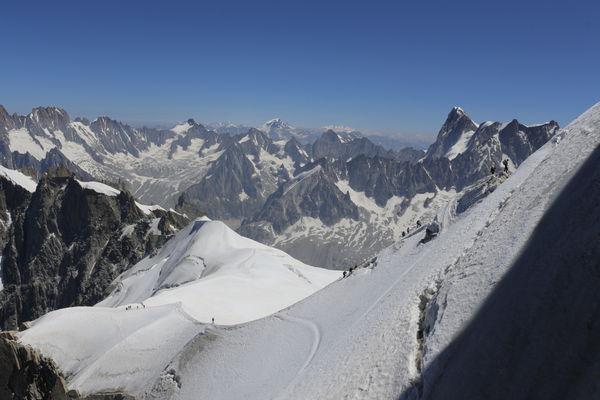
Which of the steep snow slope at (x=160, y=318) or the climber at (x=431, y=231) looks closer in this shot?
the climber at (x=431, y=231)

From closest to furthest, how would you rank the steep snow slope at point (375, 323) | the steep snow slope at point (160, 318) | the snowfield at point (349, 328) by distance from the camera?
the snowfield at point (349, 328), the steep snow slope at point (375, 323), the steep snow slope at point (160, 318)

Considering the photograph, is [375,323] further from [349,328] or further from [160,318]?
[160,318]

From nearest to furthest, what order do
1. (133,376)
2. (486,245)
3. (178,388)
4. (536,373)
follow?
1. (536,373)
2. (486,245)
3. (178,388)
4. (133,376)

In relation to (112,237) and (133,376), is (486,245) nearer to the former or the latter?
(133,376)

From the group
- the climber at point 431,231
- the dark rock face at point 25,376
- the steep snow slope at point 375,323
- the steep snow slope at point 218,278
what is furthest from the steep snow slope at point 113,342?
the climber at point 431,231

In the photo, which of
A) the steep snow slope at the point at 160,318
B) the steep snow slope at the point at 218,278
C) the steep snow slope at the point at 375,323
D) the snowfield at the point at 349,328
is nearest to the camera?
the snowfield at the point at 349,328

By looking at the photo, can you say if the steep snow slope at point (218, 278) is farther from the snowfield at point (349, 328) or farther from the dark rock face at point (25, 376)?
the dark rock face at point (25, 376)

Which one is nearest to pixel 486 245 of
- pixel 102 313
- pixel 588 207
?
pixel 588 207
